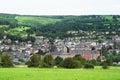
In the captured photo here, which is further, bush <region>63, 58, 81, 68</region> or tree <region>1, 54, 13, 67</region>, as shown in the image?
tree <region>1, 54, 13, 67</region>

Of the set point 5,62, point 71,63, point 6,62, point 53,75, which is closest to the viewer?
point 53,75

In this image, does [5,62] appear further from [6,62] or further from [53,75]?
[53,75]

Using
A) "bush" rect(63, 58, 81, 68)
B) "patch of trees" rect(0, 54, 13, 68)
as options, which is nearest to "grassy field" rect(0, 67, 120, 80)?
"bush" rect(63, 58, 81, 68)

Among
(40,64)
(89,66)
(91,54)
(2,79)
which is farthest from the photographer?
(91,54)

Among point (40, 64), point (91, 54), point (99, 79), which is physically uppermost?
point (99, 79)

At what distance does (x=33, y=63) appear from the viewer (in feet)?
245

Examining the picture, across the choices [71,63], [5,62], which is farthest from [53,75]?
[5,62]

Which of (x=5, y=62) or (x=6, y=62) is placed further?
(x=6, y=62)

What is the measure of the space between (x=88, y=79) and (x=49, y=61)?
42.2 meters

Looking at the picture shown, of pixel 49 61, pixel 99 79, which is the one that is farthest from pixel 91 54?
pixel 99 79

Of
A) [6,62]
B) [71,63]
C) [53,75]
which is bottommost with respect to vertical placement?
[6,62]

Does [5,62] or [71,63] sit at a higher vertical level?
[71,63]

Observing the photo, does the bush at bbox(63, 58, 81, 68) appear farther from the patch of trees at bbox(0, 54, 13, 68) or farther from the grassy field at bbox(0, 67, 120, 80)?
the grassy field at bbox(0, 67, 120, 80)

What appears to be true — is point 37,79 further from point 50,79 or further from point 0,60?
point 0,60
